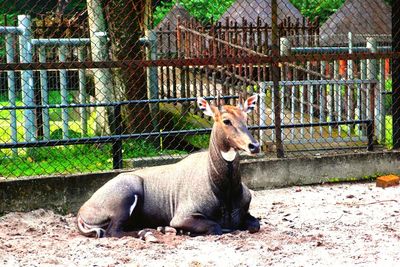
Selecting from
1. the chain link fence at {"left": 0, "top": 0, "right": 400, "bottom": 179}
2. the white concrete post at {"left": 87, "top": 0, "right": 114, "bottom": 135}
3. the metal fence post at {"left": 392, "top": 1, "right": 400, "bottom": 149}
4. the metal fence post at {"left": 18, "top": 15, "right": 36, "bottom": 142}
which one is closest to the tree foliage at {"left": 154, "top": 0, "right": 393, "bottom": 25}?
the chain link fence at {"left": 0, "top": 0, "right": 400, "bottom": 179}

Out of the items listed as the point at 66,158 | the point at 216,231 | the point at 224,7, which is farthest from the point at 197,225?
the point at 224,7

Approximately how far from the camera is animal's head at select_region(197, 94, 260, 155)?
723 centimetres

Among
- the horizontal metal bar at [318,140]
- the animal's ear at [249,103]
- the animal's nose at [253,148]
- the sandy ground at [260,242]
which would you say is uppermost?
the animal's ear at [249,103]

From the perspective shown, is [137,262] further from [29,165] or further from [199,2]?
[199,2]

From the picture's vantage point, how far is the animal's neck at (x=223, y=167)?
742 cm

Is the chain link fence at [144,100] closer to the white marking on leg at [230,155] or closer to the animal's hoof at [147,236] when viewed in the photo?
the white marking on leg at [230,155]

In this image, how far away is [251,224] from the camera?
7.35 meters

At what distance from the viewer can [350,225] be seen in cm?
754

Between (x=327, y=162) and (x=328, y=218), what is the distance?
6.38 feet

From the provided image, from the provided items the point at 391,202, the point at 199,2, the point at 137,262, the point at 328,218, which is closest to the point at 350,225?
the point at 328,218

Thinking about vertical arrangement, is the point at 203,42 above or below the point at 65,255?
above

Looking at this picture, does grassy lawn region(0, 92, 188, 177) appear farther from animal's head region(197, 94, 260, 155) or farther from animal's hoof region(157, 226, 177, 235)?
animal's head region(197, 94, 260, 155)

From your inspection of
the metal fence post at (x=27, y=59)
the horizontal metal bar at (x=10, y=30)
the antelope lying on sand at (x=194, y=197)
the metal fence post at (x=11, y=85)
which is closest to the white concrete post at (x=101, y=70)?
the metal fence post at (x=27, y=59)

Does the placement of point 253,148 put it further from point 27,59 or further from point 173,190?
point 27,59
